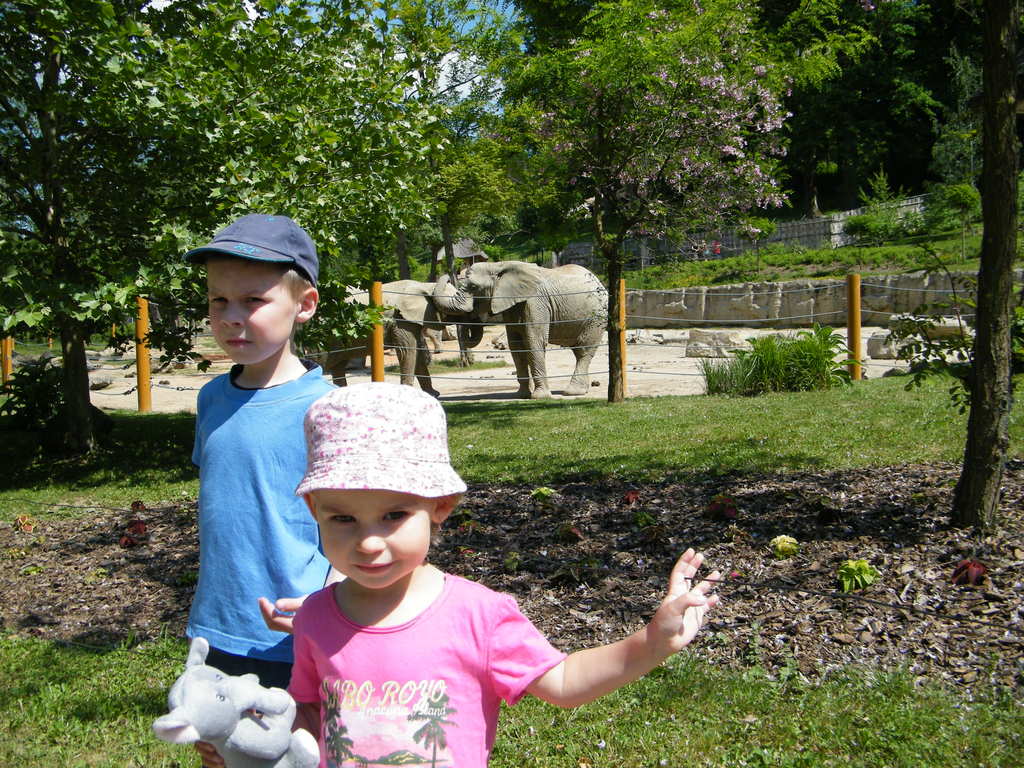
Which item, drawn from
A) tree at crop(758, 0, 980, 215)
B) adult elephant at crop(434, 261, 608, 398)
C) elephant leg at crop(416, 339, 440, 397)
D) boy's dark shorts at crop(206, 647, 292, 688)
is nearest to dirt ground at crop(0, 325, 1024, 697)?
boy's dark shorts at crop(206, 647, 292, 688)

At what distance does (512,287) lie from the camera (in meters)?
15.3

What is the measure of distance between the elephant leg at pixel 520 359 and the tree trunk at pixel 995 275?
1057 cm

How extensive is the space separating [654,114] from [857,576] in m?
7.86

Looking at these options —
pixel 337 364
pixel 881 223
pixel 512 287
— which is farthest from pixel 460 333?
pixel 881 223

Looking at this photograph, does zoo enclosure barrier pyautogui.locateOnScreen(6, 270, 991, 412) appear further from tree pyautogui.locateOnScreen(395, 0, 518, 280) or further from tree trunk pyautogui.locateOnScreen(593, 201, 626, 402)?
tree pyautogui.locateOnScreen(395, 0, 518, 280)

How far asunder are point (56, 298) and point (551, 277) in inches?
388

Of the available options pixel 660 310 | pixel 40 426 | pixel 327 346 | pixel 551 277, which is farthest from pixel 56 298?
pixel 660 310

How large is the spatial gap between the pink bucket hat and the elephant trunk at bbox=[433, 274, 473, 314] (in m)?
13.4

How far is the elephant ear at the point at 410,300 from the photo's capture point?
1516 cm

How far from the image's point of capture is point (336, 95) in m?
7.75

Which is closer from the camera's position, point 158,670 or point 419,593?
point 419,593

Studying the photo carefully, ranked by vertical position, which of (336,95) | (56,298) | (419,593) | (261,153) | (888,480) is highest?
(336,95)

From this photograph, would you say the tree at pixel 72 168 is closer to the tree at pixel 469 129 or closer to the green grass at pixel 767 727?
the green grass at pixel 767 727

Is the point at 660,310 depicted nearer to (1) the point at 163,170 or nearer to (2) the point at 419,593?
(1) the point at 163,170
